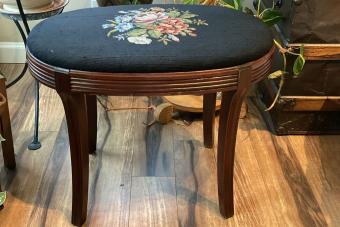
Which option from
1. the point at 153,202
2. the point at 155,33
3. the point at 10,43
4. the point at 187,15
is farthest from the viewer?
the point at 10,43

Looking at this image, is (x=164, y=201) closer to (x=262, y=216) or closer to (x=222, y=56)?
(x=262, y=216)

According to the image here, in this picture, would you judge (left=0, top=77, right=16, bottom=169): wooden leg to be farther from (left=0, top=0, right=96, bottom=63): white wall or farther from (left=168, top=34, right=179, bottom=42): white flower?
(left=0, top=0, right=96, bottom=63): white wall

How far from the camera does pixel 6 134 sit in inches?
50.8

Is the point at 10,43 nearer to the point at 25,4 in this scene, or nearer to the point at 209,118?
the point at 25,4

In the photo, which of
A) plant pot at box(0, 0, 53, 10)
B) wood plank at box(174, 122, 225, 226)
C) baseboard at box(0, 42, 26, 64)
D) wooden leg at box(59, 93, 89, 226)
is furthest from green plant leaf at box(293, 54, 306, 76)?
baseboard at box(0, 42, 26, 64)

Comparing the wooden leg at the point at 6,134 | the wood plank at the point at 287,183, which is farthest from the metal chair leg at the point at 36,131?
the wood plank at the point at 287,183

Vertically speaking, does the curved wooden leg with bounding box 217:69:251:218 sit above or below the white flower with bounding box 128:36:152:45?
below

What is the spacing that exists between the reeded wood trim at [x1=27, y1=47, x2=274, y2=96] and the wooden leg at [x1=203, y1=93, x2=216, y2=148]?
1.38ft

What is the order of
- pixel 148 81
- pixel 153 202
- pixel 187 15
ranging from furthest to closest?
pixel 153 202, pixel 187 15, pixel 148 81

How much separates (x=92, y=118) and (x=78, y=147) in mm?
338

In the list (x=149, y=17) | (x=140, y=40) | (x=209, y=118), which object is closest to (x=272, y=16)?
(x=209, y=118)

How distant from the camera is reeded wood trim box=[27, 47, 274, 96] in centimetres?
89

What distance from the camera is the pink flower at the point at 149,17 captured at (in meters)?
1.07

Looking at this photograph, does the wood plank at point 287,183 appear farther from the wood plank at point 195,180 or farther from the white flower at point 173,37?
the white flower at point 173,37
